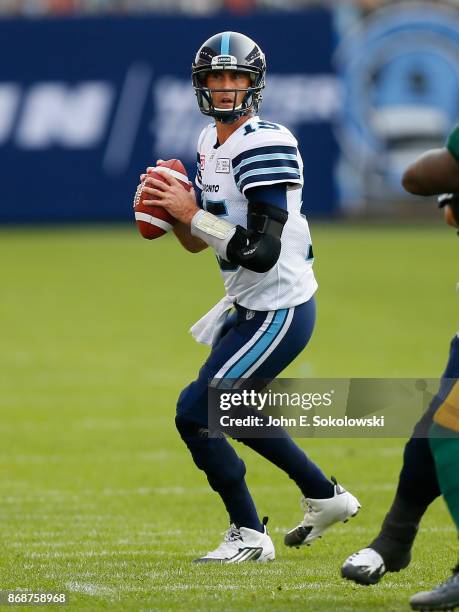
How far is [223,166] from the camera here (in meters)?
4.91

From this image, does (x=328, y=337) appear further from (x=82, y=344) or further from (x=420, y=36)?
(x=420, y=36)

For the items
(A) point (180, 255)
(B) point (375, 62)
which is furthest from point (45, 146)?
(B) point (375, 62)

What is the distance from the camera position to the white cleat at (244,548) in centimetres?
503

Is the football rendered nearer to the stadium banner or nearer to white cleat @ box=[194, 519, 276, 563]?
white cleat @ box=[194, 519, 276, 563]

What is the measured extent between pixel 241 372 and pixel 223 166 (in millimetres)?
780

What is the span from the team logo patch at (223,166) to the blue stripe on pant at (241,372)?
53 centimetres

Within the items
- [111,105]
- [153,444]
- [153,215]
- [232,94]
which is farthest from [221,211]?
[111,105]

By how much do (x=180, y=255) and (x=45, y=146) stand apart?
3.77m

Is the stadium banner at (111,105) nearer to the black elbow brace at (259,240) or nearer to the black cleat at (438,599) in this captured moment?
the black elbow brace at (259,240)

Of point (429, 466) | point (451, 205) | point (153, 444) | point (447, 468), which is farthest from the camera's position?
point (153, 444)

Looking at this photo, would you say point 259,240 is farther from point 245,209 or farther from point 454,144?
point 454,144

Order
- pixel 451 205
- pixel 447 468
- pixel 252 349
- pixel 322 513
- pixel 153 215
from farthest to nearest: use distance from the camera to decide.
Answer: pixel 322 513 < pixel 153 215 < pixel 252 349 < pixel 451 205 < pixel 447 468

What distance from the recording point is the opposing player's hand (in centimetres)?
489

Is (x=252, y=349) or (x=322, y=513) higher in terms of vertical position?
(x=252, y=349)
